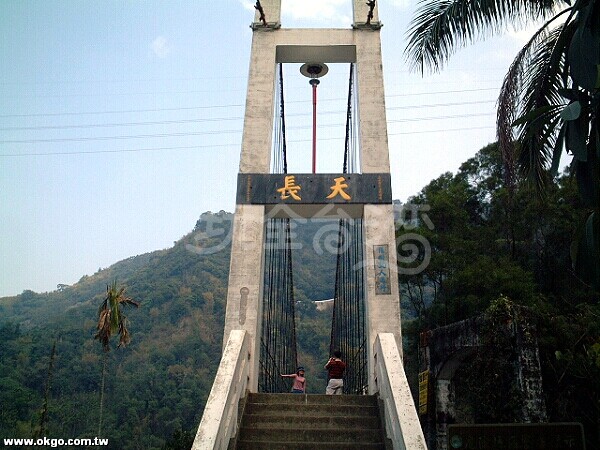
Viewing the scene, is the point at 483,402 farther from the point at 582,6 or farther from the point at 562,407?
the point at 582,6

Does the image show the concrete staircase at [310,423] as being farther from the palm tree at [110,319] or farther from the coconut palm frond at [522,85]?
the palm tree at [110,319]

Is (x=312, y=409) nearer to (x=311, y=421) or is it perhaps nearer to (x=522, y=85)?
(x=311, y=421)

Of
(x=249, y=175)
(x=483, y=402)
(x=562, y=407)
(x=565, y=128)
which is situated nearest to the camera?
(x=565, y=128)

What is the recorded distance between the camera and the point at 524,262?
14.1m

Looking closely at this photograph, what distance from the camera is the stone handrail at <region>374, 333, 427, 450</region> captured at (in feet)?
11.1

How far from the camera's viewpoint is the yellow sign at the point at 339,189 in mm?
5949

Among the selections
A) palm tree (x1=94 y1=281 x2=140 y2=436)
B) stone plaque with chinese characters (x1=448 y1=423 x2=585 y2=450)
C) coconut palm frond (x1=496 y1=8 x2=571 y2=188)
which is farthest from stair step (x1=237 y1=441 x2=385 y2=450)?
palm tree (x1=94 y1=281 x2=140 y2=436)

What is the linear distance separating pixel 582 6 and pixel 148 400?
2847 cm

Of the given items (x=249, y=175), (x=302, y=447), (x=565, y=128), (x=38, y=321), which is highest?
(x=38, y=321)

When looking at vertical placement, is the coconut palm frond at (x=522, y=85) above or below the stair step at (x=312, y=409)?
above

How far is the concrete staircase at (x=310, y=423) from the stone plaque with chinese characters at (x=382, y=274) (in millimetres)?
1228

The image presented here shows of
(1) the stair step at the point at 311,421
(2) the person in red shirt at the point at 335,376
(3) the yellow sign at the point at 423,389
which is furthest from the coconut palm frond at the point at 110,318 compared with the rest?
(1) the stair step at the point at 311,421

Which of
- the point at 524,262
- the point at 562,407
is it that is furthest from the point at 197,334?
the point at 562,407

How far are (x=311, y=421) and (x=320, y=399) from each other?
326 millimetres
